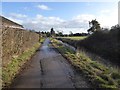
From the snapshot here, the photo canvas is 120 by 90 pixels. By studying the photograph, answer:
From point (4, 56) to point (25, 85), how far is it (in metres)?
3.90

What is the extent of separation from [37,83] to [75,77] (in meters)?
1.96

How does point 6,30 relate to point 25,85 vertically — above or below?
above

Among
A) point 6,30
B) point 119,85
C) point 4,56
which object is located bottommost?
point 119,85

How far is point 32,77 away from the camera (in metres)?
11.3

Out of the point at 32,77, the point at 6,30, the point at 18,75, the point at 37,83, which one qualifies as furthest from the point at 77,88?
the point at 6,30

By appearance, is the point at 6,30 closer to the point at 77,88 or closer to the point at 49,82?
the point at 49,82

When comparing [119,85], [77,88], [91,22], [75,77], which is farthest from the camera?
[91,22]

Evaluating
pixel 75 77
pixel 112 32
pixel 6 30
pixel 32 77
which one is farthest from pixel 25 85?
pixel 112 32

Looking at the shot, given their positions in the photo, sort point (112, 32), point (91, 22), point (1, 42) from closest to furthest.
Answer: point (1, 42)
point (112, 32)
point (91, 22)

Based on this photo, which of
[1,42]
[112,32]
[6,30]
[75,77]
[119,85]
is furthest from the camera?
[112,32]

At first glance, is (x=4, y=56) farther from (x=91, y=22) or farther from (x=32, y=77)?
(x=91, y=22)

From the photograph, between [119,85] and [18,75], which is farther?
[18,75]

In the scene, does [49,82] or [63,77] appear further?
[63,77]

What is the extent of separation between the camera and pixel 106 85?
923cm
